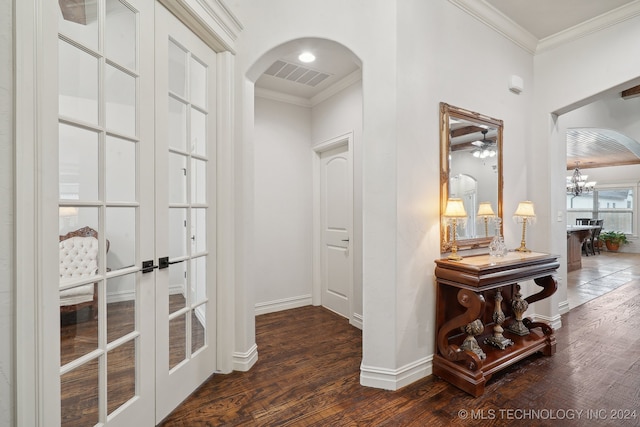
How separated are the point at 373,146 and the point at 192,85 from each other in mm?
1353

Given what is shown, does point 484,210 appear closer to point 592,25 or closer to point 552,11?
point 552,11

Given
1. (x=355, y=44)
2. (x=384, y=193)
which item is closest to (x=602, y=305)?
(x=384, y=193)

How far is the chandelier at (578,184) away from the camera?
9.30m

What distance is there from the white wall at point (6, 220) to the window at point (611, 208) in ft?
45.0

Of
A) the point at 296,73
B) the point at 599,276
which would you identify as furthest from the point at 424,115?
the point at 599,276

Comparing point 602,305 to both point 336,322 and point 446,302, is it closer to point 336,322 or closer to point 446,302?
point 446,302

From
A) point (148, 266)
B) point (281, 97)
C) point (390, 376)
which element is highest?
point (281, 97)

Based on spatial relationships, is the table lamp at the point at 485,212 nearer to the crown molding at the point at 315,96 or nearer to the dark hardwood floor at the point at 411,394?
the dark hardwood floor at the point at 411,394

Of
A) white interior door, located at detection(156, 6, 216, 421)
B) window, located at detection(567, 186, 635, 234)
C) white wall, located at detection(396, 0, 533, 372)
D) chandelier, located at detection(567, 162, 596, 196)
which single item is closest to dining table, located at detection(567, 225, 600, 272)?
chandelier, located at detection(567, 162, 596, 196)

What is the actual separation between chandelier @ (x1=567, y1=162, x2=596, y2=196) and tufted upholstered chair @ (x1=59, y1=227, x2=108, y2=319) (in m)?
11.8

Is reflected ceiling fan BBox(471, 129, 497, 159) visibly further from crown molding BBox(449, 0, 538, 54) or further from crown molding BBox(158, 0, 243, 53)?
crown molding BBox(158, 0, 243, 53)

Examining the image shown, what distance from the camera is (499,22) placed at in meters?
2.94

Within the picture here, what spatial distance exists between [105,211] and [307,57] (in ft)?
7.82

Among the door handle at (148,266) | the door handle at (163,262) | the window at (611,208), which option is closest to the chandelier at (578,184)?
the window at (611,208)
